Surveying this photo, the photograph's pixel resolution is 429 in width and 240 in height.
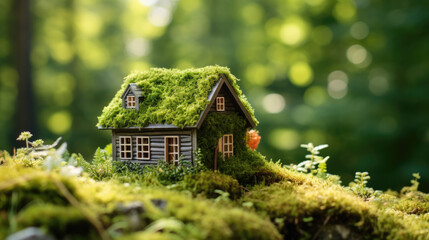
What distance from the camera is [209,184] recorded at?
8.27 metres

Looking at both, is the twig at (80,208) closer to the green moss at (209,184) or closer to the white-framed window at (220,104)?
the green moss at (209,184)

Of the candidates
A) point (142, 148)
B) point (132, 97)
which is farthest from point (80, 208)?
point (132, 97)

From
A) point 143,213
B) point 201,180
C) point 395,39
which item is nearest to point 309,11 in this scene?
point 395,39

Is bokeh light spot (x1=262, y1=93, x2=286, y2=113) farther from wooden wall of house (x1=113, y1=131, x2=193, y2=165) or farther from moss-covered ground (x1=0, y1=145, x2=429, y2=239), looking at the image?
wooden wall of house (x1=113, y1=131, x2=193, y2=165)

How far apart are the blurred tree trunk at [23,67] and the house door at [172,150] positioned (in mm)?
12628

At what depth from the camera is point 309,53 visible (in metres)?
22.0

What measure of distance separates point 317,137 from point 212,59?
795 cm

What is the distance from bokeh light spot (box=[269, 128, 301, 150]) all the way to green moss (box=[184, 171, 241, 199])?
505 inches

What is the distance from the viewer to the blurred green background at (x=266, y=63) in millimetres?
17891

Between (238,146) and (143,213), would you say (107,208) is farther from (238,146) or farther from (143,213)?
(238,146)

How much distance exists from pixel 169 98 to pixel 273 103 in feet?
Result: 43.6

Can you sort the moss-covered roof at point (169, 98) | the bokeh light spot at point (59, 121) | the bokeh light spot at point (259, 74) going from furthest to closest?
the bokeh light spot at point (59, 121)
the bokeh light spot at point (259, 74)
the moss-covered roof at point (169, 98)

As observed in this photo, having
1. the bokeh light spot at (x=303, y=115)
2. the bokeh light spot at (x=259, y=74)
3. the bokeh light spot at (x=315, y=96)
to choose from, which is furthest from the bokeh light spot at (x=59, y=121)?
the bokeh light spot at (x=315, y=96)

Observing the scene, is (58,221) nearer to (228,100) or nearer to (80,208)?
(80,208)
